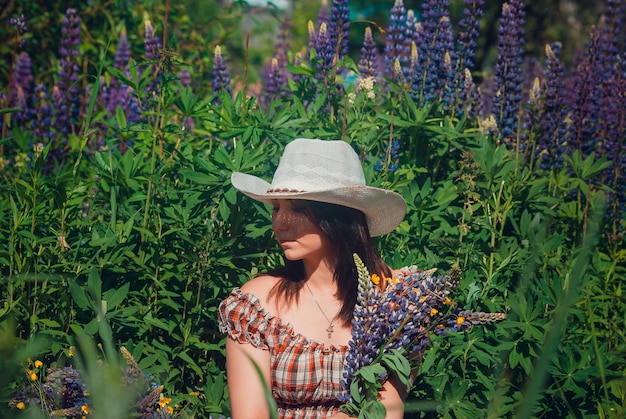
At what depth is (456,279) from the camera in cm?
237

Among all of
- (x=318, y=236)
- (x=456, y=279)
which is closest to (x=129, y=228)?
(x=318, y=236)

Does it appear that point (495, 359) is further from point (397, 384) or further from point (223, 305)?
point (223, 305)

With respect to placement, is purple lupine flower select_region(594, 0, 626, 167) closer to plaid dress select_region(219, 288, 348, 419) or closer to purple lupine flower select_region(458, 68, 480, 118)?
purple lupine flower select_region(458, 68, 480, 118)

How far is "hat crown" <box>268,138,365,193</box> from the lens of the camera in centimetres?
267

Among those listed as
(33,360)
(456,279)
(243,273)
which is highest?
(456,279)

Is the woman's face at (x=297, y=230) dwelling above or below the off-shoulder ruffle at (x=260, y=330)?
above

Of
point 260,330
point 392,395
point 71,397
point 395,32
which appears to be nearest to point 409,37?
point 395,32

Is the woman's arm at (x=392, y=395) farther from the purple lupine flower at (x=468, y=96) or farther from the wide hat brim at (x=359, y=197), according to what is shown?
the purple lupine flower at (x=468, y=96)

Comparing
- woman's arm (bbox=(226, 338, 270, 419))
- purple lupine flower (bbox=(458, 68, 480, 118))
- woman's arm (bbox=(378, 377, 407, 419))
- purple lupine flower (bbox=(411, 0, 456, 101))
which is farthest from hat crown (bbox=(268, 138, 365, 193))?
purple lupine flower (bbox=(458, 68, 480, 118))

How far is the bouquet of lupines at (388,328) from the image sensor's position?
2.33m

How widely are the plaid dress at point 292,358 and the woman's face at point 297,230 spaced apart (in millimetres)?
212

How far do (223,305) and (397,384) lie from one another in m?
0.63

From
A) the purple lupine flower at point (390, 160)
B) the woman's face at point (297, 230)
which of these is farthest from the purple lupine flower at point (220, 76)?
the woman's face at point (297, 230)

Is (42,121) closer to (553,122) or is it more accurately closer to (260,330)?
(260,330)
